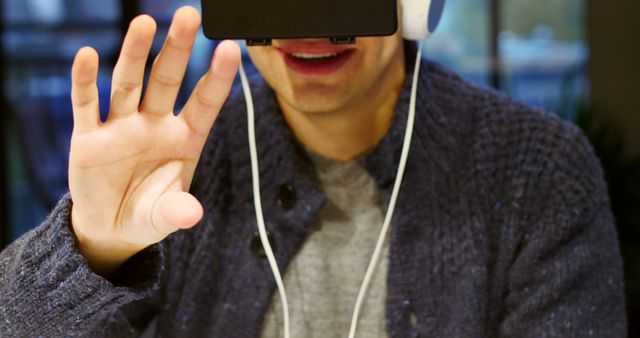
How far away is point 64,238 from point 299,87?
1.06ft

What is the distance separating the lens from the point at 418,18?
937 mm

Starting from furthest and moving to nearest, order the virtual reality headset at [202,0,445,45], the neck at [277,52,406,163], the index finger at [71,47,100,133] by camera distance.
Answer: the neck at [277,52,406,163]
the virtual reality headset at [202,0,445,45]
the index finger at [71,47,100,133]

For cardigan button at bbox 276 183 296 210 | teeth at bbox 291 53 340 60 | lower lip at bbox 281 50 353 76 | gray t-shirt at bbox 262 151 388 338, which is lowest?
gray t-shirt at bbox 262 151 388 338

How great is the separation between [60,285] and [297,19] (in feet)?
1.14

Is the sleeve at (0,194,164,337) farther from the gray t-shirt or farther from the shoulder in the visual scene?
the shoulder

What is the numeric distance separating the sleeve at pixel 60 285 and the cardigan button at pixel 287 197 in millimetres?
231

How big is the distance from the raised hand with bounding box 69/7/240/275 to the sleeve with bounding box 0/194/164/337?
2 cm

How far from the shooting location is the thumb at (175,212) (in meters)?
0.71

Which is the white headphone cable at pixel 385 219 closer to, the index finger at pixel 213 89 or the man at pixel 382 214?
the man at pixel 382 214

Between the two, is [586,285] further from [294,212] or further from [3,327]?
[3,327]

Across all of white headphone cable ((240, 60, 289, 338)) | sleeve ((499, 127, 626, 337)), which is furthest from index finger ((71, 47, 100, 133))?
sleeve ((499, 127, 626, 337))

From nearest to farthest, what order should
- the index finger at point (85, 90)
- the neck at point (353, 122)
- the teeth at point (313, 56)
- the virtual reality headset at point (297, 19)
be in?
the index finger at point (85, 90) → the virtual reality headset at point (297, 19) → the teeth at point (313, 56) → the neck at point (353, 122)

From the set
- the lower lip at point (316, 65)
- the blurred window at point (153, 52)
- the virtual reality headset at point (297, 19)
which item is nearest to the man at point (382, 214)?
the lower lip at point (316, 65)

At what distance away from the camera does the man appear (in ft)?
3.19
